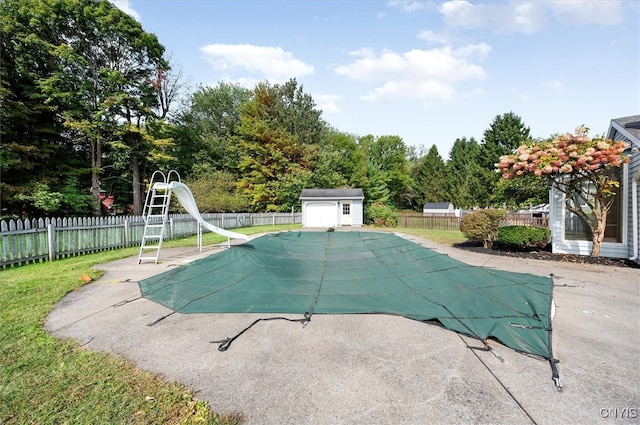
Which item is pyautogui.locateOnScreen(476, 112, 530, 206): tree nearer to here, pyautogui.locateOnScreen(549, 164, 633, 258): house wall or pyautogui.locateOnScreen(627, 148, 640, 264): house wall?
pyautogui.locateOnScreen(549, 164, 633, 258): house wall

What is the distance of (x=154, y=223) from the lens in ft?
35.6

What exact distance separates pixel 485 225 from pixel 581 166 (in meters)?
3.13

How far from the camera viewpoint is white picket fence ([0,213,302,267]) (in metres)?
5.89

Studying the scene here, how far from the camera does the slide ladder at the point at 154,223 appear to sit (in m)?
6.60

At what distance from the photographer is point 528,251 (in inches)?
350

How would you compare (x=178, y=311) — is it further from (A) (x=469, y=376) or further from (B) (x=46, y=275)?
(B) (x=46, y=275)

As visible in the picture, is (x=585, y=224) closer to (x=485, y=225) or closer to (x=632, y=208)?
(x=632, y=208)

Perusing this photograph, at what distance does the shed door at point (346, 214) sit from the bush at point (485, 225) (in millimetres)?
11596

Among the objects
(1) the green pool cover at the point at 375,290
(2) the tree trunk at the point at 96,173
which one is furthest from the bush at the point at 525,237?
(2) the tree trunk at the point at 96,173

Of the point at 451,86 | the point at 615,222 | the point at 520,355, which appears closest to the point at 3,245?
the point at 520,355

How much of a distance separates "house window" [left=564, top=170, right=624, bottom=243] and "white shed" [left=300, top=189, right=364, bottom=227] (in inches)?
521

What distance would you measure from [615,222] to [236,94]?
107 feet

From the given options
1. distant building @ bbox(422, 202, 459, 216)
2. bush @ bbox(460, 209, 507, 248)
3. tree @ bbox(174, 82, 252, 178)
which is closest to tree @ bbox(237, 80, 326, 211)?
tree @ bbox(174, 82, 252, 178)

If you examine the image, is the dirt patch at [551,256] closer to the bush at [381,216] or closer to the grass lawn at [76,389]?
the grass lawn at [76,389]
